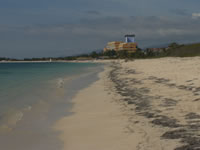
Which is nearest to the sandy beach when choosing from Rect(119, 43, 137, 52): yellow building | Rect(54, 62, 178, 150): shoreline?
Rect(54, 62, 178, 150): shoreline

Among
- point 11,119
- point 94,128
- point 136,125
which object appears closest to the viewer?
point 136,125

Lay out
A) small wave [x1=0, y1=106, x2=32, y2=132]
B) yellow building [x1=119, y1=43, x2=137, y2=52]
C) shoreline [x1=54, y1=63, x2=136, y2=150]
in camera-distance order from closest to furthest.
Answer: shoreline [x1=54, y1=63, x2=136, y2=150]
small wave [x1=0, y1=106, x2=32, y2=132]
yellow building [x1=119, y1=43, x2=137, y2=52]

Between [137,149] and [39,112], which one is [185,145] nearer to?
[137,149]

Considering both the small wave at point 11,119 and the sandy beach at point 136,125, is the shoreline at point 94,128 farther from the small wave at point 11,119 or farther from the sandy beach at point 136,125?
the small wave at point 11,119

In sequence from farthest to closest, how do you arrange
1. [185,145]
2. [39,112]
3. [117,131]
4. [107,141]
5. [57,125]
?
[39,112]
[57,125]
[117,131]
[107,141]
[185,145]

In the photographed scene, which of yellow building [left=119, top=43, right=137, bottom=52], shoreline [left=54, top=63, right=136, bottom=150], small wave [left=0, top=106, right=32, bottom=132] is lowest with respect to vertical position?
small wave [left=0, top=106, right=32, bottom=132]

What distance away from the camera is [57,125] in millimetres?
7355

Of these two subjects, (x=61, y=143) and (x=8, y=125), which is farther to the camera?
(x=8, y=125)

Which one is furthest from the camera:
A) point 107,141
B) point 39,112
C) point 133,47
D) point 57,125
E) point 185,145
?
point 133,47

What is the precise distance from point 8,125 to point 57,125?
1.55 m

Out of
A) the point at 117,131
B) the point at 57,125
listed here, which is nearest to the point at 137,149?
the point at 117,131

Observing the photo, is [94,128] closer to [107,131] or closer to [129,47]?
[107,131]

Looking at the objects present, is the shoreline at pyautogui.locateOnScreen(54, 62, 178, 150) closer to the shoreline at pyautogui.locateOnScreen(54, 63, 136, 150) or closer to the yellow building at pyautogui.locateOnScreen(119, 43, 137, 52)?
the shoreline at pyautogui.locateOnScreen(54, 63, 136, 150)

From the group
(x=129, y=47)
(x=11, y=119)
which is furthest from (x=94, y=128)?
(x=129, y=47)
